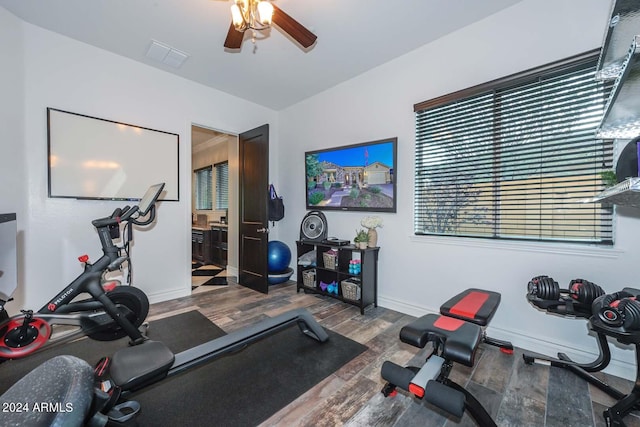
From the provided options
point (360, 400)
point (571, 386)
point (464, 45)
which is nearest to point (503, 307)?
point (571, 386)

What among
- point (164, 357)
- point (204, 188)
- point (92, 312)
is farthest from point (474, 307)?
point (204, 188)

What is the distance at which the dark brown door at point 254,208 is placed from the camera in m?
3.67

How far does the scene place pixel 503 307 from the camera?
230cm

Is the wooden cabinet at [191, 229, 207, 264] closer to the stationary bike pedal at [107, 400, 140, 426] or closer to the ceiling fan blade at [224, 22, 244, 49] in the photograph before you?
the ceiling fan blade at [224, 22, 244, 49]

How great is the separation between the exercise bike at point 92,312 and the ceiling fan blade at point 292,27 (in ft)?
5.54

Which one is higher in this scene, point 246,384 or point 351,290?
point 351,290

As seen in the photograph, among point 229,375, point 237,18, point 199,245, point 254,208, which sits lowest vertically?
point 229,375

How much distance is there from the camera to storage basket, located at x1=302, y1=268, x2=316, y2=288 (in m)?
3.58

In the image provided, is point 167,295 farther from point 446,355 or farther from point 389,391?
point 446,355

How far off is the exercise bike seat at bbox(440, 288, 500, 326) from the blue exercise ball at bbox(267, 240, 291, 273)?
265 cm

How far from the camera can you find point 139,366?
127 cm

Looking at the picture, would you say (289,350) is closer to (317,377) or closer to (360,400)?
(317,377)

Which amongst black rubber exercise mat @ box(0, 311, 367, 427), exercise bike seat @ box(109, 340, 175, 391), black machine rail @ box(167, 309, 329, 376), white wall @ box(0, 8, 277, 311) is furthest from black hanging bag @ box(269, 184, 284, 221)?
exercise bike seat @ box(109, 340, 175, 391)

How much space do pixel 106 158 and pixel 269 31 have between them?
226cm
